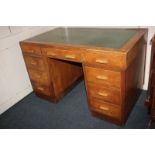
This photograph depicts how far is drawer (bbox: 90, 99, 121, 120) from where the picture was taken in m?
1.65

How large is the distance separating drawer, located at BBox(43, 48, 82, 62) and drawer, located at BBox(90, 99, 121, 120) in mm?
482

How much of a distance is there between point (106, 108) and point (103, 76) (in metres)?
0.37

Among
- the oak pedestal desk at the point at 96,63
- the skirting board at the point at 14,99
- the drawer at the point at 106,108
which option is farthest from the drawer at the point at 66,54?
the skirting board at the point at 14,99

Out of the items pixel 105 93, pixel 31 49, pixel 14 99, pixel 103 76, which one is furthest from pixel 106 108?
pixel 14 99

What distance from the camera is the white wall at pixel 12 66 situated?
2.00 metres

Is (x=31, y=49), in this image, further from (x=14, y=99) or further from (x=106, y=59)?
(x=106, y=59)

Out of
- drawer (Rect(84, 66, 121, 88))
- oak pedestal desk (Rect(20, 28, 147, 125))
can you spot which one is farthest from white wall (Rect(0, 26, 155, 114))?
drawer (Rect(84, 66, 121, 88))

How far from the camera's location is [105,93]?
1615 mm

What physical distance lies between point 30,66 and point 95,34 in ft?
2.83

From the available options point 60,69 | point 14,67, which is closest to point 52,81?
point 60,69

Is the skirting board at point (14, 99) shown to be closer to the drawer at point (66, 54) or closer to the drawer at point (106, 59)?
the drawer at point (66, 54)

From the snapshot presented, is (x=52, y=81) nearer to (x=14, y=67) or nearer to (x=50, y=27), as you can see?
(x=14, y=67)

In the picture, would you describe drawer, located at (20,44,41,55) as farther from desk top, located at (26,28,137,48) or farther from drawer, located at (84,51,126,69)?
drawer, located at (84,51,126,69)

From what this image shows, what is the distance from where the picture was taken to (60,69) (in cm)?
211
